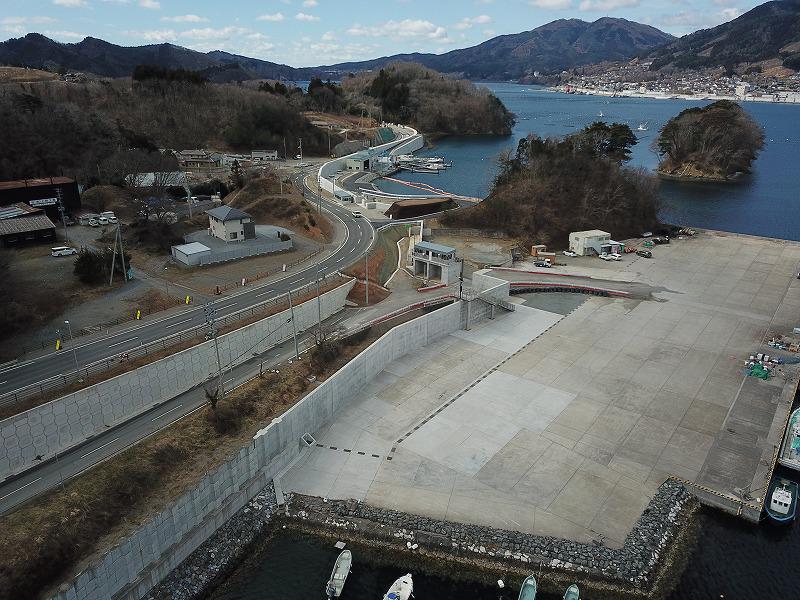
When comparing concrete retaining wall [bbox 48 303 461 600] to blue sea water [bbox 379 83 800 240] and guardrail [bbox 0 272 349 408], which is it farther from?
blue sea water [bbox 379 83 800 240]

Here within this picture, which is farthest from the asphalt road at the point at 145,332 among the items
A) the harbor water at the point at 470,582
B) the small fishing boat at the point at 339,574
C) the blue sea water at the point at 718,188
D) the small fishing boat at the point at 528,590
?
the blue sea water at the point at 718,188

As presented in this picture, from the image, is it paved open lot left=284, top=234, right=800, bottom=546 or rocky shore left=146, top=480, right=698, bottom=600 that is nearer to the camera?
rocky shore left=146, top=480, right=698, bottom=600

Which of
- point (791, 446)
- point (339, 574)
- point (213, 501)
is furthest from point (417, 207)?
point (339, 574)

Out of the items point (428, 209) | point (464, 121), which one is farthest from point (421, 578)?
point (464, 121)

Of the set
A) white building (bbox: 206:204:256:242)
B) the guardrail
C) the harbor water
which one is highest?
white building (bbox: 206:204:256:242)

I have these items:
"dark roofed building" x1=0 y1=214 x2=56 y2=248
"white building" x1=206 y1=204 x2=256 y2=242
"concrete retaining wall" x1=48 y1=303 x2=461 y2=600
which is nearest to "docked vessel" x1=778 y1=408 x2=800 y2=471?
"concrete retaining wall" x1=48 y1=303 x2=461 y2=600

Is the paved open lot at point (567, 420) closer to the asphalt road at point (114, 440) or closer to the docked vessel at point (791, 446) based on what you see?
the docked vessel at point (791, 446)

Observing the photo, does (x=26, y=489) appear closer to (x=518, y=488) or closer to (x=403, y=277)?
(x=518, y=488)
